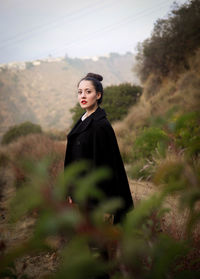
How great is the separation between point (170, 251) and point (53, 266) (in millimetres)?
2580

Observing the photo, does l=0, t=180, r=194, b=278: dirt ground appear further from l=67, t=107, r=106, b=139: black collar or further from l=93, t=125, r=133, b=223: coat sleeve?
l=67, t=107, r=106, b=139: black collar

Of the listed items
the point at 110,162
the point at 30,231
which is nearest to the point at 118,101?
the point at 30,231

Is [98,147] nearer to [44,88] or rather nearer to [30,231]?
[30,231]

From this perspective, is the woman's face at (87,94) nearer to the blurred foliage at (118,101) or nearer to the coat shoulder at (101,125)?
the coat shoulder at (101,125)

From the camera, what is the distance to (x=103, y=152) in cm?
183

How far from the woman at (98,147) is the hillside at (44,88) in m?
31.1

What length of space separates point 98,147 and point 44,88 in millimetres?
55342

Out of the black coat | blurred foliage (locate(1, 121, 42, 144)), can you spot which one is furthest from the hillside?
the black coat

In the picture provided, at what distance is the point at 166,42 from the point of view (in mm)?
11094

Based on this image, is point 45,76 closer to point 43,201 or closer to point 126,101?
point 126,101

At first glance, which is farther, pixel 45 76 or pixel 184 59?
pixel 45 76

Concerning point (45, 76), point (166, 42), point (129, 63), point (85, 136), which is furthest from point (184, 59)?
point (129, 63)

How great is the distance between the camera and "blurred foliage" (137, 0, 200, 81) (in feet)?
33.1

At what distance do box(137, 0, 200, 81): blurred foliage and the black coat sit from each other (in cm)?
1043
